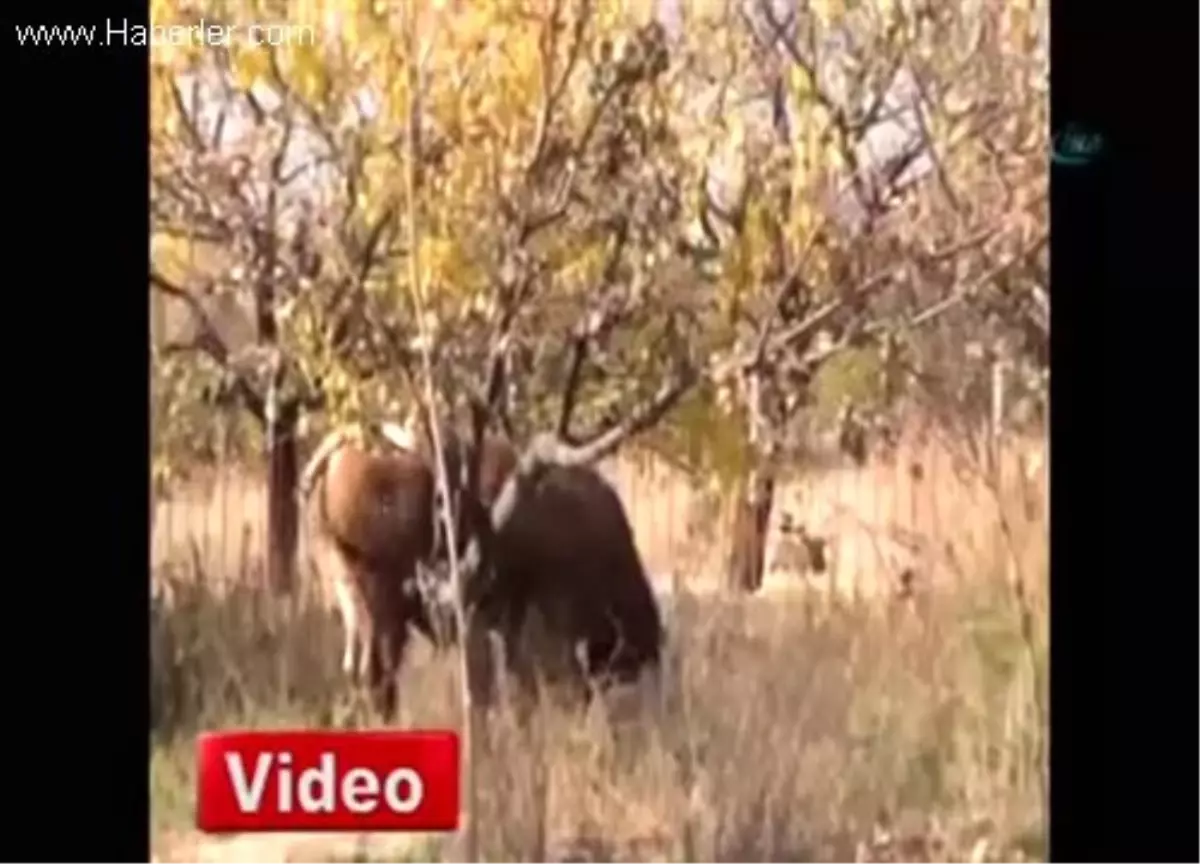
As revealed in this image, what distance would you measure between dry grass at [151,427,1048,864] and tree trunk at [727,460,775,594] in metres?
0.01

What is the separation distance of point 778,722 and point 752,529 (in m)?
0.08

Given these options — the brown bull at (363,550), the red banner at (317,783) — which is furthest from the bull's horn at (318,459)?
the red banner at (317,783)

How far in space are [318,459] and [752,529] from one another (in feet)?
0.62

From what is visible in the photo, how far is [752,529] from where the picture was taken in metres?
0.93

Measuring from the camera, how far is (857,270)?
Result: 0.93m

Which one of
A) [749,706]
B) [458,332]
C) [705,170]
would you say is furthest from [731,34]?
[749,706]

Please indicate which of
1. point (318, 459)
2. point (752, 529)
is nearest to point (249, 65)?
point (318, 459)

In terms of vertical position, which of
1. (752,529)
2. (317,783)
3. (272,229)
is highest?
(272,229)

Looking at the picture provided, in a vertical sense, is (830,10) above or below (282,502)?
above

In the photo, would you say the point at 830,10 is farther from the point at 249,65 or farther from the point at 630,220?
the point at 249,65

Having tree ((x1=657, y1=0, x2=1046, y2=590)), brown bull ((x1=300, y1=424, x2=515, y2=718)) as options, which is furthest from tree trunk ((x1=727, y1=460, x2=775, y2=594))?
brown bull ((x1=300, y1=424, x2=515, y2=718))

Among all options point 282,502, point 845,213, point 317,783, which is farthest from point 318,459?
point 845,213

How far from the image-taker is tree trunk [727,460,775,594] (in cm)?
93
